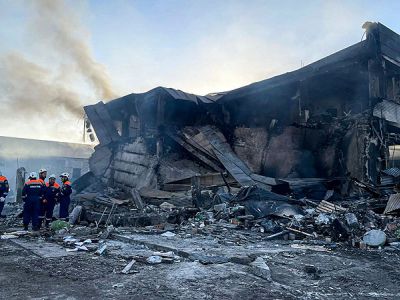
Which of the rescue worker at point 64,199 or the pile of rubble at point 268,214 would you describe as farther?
the rescue worker at point 64,199

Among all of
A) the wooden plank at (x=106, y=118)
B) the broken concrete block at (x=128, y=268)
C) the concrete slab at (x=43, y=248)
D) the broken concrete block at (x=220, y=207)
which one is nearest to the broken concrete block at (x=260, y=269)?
the broken concrete block at (x=128, y=268)

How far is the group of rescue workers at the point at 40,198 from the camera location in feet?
27.0

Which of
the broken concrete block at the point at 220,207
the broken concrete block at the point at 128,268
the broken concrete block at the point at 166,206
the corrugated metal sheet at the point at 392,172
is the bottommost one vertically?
the broken concrete block at the point at 128,268

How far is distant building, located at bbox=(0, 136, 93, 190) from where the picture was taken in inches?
1299

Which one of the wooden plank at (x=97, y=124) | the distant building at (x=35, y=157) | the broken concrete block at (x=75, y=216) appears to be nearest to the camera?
the broken concrete block at (x=75, y=216)

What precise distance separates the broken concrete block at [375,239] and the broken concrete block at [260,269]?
2.54 meters

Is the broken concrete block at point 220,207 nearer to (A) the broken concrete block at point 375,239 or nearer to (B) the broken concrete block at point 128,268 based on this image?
(A) the broken concrete block at point 375,239

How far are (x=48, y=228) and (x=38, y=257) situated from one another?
3574 millimetres

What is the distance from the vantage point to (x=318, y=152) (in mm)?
12797

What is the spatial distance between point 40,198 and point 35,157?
29662 mm

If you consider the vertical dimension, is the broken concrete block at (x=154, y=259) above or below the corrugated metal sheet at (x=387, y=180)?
below

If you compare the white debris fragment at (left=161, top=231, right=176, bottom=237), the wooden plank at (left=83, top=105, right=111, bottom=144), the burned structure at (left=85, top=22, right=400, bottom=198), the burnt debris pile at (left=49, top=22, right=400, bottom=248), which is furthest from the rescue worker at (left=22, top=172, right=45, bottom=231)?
the wooden plank at (left=83, top=105, right=111, bottom=144)

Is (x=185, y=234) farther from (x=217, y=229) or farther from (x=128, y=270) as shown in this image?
(x=128, y=270)

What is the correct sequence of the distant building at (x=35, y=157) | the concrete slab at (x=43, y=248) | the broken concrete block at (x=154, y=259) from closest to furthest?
1. the broken concrete block at (x=154, y=259)
2. the concrete slab at (x=43, y=248)
3. the distant building at (x=35, y=157)
